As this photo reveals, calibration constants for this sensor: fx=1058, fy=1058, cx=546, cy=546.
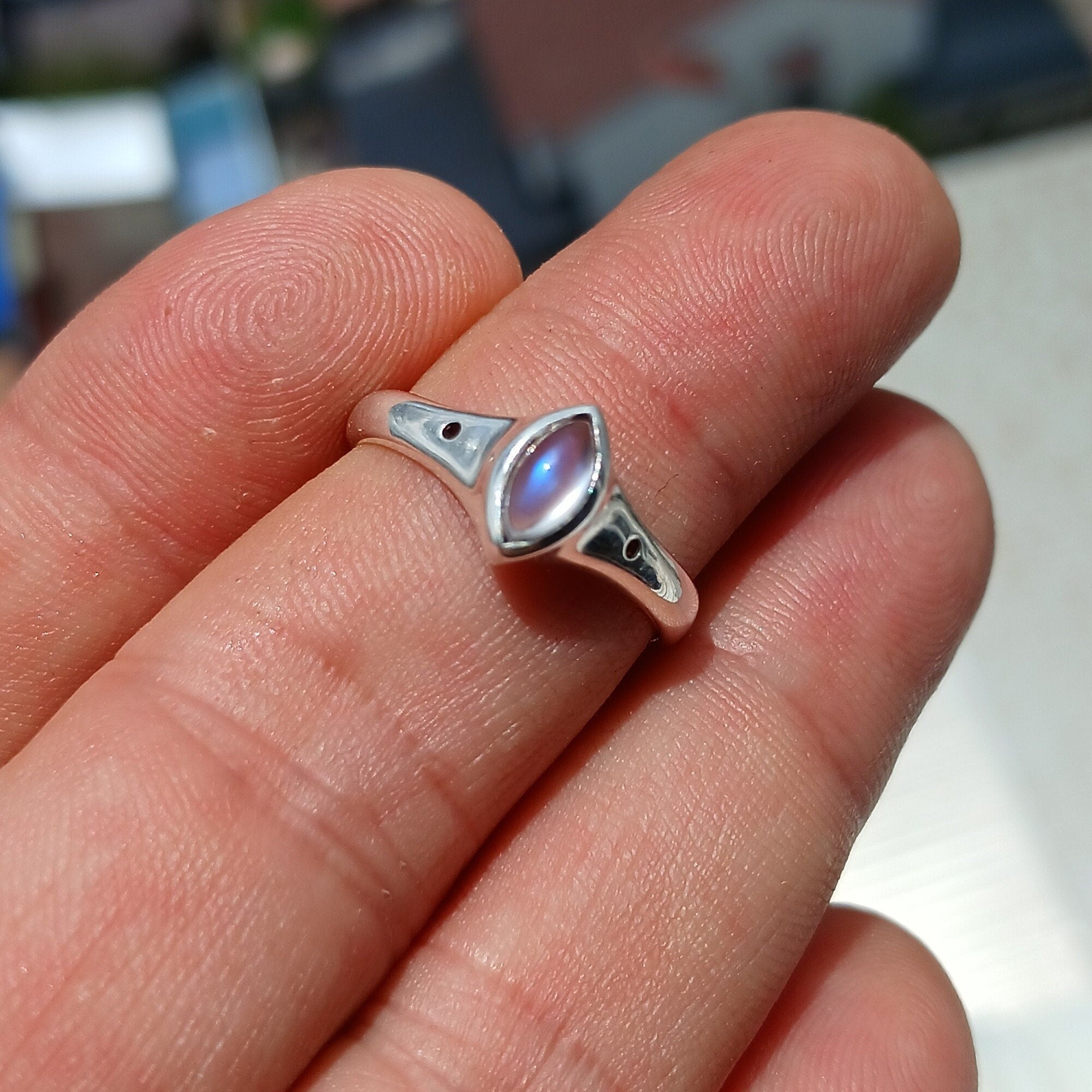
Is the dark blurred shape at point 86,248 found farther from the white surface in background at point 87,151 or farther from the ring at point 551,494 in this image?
the ring at point 551,494

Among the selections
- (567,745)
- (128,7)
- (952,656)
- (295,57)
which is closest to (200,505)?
(567,745)

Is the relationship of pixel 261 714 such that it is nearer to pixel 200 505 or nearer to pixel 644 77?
pixel 200 505

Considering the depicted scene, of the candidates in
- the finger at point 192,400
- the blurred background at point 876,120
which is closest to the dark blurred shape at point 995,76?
the blurred background at point 876,120

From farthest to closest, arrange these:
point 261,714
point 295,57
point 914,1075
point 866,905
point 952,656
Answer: point 295,57
point 866,905
point 952,656
point 914,1075
point 261,714

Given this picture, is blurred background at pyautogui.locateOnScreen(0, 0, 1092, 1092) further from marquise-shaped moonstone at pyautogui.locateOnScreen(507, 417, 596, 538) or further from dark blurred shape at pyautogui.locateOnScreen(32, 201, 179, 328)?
marquise-shaped moonstone at pyautogui.locateOnScreen(507, 417, 596, 538)

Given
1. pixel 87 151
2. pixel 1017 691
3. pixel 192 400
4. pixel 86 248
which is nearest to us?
pixel 192 400

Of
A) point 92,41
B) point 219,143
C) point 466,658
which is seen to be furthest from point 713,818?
point 92,41

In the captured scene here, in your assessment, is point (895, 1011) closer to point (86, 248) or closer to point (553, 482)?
point (553, 482)
